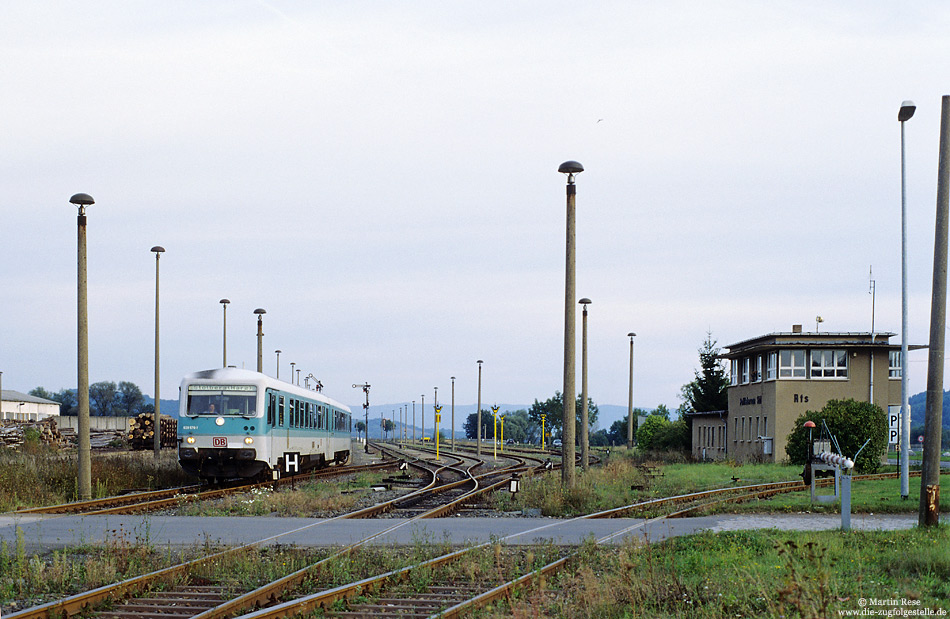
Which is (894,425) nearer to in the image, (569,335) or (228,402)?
(569,335)

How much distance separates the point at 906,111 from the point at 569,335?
9837 mm

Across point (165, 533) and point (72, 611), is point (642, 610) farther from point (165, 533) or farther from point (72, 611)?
point (165, 533)

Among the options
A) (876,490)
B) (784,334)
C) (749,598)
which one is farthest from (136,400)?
(749,598)

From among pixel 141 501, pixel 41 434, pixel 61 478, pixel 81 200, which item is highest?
pixel 81 200

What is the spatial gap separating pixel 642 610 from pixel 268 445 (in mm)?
20105

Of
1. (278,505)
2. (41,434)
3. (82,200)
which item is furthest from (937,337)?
(41,434)

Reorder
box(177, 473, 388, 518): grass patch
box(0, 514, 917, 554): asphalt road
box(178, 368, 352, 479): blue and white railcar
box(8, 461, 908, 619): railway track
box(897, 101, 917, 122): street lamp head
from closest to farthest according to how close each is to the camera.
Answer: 1. box(8, 461, 908, 619): railway track
2. box(0, 514, 917, 554): asphalt road
3. box(177, 473, 388, 518): grass patch
4. box(897, 101, 917, 122): street lamp head
5. box(178, 368, 352, 479): blue and white railcar

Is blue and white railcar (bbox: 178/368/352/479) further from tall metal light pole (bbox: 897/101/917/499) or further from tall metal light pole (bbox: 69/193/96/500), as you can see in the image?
tall metal light pole (bbox: 897/101/917/499)

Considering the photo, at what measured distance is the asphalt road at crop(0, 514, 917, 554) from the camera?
15188mm

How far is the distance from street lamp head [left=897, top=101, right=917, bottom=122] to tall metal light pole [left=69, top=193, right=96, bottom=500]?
18326mm

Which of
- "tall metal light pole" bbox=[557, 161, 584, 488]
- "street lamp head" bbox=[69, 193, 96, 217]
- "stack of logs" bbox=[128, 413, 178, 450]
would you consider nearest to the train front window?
"street lamp head" bbox=[69, 193, 96, 217]

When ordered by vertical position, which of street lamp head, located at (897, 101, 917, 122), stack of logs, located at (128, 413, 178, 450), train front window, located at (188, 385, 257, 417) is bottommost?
stack of logs, located at (128, 413, 178, 450)

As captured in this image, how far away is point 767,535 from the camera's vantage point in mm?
14852

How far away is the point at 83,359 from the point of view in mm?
23625
